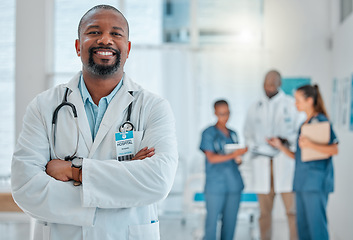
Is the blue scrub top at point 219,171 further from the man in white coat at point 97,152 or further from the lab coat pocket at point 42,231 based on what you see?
the lab coat pocket at point 42,231

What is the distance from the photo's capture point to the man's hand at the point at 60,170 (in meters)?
1.31

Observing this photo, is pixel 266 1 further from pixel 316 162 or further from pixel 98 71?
pixel 98 71

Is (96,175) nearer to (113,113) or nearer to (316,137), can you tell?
(113,113)

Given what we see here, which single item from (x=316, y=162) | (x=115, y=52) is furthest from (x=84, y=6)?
(x=115, y=52)

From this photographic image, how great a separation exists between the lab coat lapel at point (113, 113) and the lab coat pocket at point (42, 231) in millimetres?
283

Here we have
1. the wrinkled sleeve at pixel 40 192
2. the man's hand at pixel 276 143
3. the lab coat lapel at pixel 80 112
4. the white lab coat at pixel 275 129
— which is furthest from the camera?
the white lab coat at pixel 275 129

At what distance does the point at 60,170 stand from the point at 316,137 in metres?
2.25

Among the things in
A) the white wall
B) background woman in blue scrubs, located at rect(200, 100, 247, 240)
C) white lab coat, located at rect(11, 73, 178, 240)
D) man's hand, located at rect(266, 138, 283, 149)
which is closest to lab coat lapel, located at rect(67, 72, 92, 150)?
white lab coat, located at rect(11, 73, 178, 240)

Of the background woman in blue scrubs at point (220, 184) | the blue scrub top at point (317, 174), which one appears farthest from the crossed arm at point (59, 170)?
the blue scrub top at point (317, 174)

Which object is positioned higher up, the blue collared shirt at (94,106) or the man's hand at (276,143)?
the blue collared shirt at (94,106)

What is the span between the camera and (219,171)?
3361mm

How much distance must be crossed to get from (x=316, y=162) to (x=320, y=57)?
2191 millimetres

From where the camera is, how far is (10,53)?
5156 mm

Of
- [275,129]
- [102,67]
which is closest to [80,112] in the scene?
[102,67]
